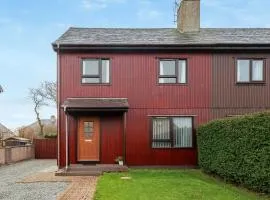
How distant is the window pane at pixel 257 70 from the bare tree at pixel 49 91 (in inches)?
1359

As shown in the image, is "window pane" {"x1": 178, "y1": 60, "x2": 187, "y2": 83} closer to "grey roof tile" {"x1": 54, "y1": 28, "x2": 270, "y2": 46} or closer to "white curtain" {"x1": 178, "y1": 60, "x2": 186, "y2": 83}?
"white curtain" {"x1": 178, "y1": 60, "x2": 186, "y2": 83}

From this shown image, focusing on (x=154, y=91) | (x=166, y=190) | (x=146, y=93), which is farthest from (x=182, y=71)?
(x=166, y=190)

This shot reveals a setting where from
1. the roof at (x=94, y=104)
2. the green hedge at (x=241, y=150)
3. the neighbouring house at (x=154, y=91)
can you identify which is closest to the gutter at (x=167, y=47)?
the neighbouring house at (x=154, y=91)

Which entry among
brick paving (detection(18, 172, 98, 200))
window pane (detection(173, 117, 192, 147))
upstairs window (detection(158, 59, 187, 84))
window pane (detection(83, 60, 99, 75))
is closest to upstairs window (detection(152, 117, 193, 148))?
window pane (detection(173, 117, 192, 147))

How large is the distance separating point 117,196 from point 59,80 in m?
9.83

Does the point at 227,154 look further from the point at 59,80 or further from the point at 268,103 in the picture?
the point at 59,80

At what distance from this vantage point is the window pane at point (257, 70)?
2048cm

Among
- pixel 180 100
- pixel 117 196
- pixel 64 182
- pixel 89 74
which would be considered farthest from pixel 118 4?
pixel 117 196

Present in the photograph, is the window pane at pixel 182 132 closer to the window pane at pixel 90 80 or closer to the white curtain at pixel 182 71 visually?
the white curtain at pixel 182 71

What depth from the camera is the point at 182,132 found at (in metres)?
20.5

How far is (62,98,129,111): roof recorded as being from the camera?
62.5ft

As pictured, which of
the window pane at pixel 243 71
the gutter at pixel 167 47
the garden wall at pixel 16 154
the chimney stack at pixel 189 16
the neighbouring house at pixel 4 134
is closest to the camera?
the gutter at pixel 167 47

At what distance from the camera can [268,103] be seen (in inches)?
813

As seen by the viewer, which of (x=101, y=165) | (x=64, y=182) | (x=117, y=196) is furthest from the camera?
(x=101, y=165)
